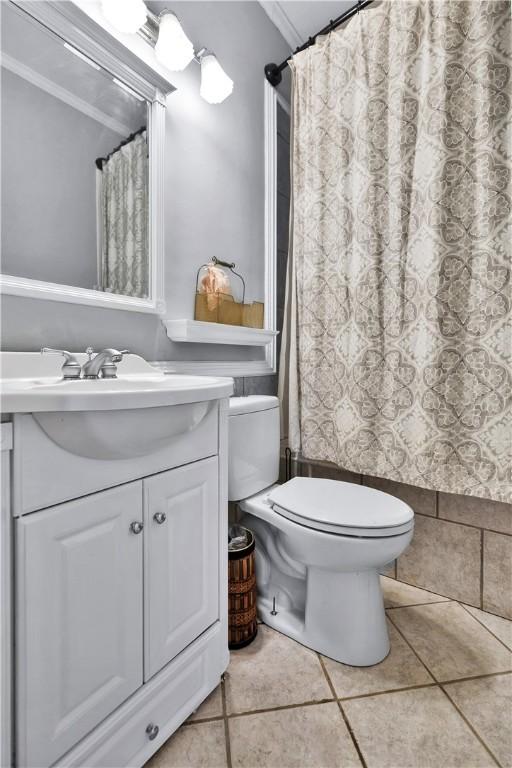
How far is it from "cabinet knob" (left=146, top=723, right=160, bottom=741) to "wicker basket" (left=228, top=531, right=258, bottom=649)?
404 mm

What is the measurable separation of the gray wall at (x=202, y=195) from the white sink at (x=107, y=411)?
0.24 m

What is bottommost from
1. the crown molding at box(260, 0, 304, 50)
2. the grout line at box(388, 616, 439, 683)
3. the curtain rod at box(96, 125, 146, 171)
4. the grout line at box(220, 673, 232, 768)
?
the grout line at box(388, 616, 439, 683)

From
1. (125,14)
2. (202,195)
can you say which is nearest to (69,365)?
(202,195)

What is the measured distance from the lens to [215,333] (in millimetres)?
1416

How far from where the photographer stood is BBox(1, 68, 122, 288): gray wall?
94 cm

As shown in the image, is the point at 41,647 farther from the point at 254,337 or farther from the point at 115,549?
the point at 254,337

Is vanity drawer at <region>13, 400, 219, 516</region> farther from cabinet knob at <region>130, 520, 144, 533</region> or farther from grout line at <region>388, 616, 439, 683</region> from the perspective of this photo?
grout line at <region>388, 616, 439, 683</region>

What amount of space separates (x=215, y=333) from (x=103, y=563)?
0.89m

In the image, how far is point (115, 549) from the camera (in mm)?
729

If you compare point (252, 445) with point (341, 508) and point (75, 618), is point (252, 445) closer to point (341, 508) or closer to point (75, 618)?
point (341, 508)

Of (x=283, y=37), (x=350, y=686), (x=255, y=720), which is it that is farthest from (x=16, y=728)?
(x=283, y=37)

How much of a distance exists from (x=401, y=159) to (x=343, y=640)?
5.40ft

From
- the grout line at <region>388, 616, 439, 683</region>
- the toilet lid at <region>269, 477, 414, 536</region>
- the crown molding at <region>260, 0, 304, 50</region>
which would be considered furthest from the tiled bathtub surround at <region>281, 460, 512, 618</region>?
the crown molding at <region>260, 0, 304, 50</region>

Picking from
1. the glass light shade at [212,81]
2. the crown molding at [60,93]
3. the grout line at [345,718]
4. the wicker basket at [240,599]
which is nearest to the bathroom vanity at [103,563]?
the wicker basket at [240,599]
